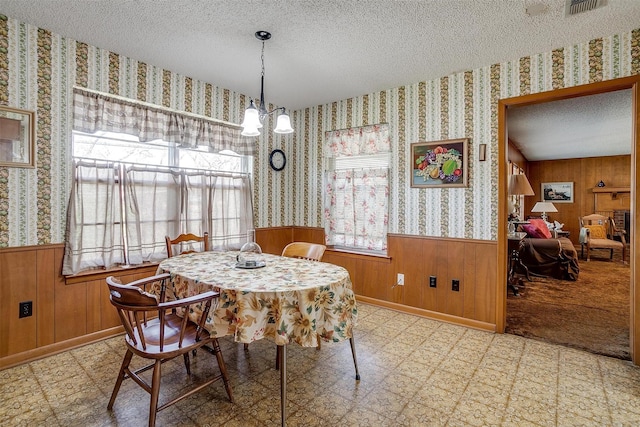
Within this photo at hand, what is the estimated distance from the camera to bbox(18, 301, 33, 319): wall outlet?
7.93 ft

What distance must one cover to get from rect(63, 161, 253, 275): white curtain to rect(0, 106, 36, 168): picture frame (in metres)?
0.31

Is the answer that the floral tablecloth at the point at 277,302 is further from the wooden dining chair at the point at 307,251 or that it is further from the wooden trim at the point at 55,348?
the wooden trim at the point at 55,348

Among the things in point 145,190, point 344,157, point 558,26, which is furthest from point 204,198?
point 558,26

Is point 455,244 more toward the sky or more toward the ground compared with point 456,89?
more toward the ground

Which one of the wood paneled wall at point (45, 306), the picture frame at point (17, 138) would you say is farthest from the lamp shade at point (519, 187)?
the picture frame at point (17, 138)

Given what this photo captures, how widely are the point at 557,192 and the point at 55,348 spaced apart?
35.9 ft

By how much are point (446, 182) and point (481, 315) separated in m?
1.37

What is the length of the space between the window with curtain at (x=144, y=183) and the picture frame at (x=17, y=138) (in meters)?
0.29

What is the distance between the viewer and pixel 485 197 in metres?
3.14

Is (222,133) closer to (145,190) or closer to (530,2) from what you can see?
(145,190)

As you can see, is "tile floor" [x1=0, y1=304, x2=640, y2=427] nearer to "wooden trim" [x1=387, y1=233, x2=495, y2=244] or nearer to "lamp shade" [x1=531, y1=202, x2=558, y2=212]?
"wooden trim" [x1=387, y1=233, x2=495, y2=244]

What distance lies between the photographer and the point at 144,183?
121 inches

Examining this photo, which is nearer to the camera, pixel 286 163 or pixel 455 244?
pixel 455 244

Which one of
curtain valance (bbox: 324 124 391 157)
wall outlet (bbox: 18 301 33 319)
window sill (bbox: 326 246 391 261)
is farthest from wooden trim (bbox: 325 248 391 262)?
wall outlet (bbox: 18 301 33 319)
